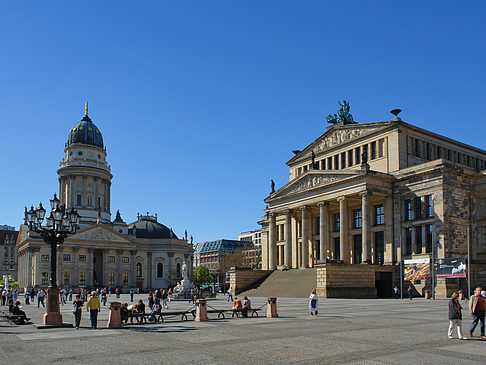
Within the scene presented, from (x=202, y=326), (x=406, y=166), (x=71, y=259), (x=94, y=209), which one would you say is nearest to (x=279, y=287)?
(x=406, y=166)

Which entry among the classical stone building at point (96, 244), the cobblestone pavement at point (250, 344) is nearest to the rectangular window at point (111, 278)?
the classical stone building at point (96, 244)

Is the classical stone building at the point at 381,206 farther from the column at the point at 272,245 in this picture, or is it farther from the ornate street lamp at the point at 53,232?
the ornate street lamp at the point at 53,232

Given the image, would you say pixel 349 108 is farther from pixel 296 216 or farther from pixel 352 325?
pixel 352 325

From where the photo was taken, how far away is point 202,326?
23.8 meters

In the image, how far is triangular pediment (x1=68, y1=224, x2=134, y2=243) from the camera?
11606 cm

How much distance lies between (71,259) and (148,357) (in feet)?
349

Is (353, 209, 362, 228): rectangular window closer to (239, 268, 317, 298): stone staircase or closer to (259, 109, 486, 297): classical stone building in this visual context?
(259, 109, 486, 297): classical stone building

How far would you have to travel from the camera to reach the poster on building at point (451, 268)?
162 feet

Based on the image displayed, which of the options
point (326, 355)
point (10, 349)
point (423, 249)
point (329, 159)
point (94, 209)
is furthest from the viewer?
point (94, 209)

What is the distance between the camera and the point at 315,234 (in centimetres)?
7031

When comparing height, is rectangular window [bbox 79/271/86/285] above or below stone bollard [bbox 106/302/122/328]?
below

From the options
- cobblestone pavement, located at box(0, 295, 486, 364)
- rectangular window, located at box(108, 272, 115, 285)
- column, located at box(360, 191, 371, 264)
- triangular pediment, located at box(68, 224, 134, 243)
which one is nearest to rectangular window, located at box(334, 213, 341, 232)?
column, located at box(360, 191, 371, 264)

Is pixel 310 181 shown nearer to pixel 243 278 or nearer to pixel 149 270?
pixel 243 278

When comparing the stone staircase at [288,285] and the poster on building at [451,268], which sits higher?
the poster on building at [451,268]
